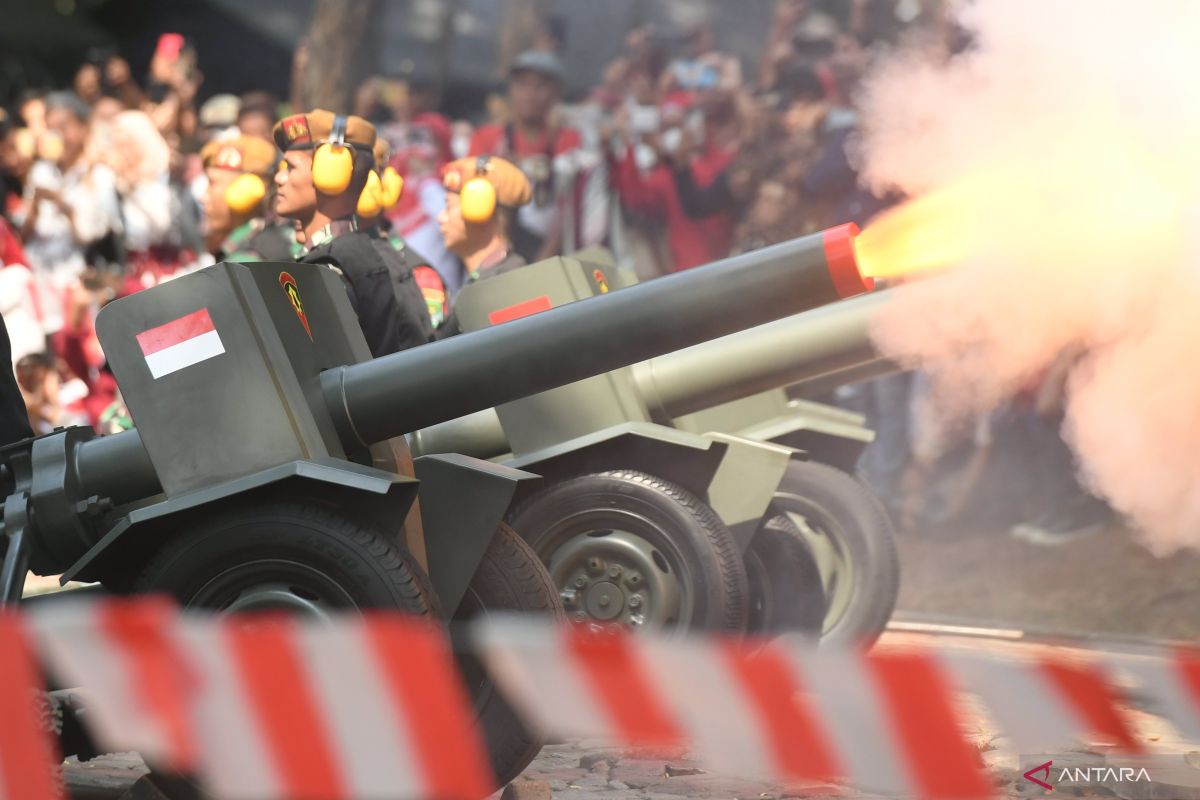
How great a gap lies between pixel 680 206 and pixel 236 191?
336cm

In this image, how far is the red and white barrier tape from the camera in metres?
2.90

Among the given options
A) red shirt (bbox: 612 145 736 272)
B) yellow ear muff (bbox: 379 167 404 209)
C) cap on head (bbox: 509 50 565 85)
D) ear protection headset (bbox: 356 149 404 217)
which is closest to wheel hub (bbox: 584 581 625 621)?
ear protection headset (bbox: 356 149 404 217)

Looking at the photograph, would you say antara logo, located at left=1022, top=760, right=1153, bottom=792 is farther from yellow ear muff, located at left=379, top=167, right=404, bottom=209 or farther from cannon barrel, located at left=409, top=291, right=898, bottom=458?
yellow ear muff, located at left=379, top=167, right=404, bottom=209

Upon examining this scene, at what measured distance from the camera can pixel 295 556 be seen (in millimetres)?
4469

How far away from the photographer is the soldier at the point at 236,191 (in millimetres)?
8734

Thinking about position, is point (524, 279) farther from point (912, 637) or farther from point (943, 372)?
point (912, 637)

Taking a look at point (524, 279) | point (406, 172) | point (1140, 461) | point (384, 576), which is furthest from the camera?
point (406, 172)

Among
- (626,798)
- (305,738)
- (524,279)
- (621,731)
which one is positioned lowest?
(626,798)

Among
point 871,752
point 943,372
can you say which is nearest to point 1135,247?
point 943,372

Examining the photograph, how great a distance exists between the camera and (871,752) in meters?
3.12

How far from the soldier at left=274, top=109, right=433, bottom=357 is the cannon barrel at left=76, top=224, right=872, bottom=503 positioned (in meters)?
1.21

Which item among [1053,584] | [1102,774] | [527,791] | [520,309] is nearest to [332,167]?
[520,309]

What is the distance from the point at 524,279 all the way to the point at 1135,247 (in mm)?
2452

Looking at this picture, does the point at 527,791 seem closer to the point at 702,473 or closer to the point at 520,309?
the point at 702,473
